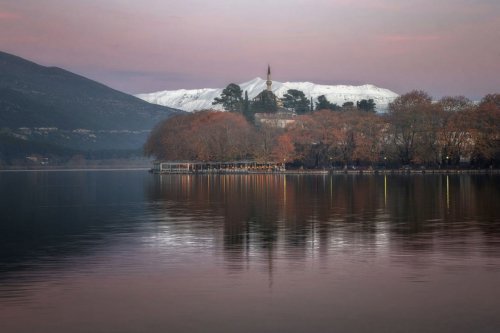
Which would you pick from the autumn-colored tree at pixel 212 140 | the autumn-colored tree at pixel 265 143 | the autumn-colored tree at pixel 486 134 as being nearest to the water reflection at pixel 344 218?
the autumn-colored tree at pixel 486 134

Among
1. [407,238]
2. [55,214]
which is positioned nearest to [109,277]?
[407,238]

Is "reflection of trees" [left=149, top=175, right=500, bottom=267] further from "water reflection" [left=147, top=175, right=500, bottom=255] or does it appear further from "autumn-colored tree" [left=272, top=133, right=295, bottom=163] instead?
"autumn-colored tree" [left=272, top=133, right=295, bottom=163]

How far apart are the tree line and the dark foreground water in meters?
99.8

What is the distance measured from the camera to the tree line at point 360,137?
151 metres

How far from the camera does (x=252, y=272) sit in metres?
28.4

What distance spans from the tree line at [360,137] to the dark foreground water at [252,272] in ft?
327

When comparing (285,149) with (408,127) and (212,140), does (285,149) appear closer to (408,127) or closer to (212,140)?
(212,140)

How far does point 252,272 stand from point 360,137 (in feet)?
450

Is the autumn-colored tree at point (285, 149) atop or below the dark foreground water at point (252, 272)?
atop

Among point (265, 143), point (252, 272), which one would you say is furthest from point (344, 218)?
point (265, 143)

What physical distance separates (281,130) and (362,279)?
525 ft

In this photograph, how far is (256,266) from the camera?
29750mm

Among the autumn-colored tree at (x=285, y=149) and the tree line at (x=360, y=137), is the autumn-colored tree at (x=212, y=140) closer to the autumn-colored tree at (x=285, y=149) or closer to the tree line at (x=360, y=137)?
the tree line at (x=360, y=137)

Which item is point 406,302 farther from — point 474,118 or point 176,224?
point 474,118
